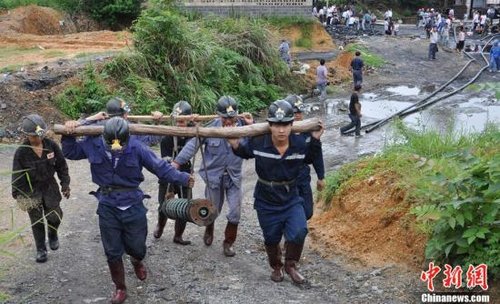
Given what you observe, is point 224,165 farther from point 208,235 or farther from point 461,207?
point 461,207

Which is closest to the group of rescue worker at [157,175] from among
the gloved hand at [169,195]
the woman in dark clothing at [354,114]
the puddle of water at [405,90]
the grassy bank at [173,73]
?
the gloved hand at [169,195]

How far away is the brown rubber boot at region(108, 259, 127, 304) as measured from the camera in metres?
5.30

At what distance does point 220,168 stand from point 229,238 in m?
0.80

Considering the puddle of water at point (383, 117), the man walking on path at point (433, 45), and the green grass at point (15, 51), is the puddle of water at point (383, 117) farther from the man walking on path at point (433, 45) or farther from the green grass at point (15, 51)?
the green grass at point (15, 51)

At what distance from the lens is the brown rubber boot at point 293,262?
224 inches

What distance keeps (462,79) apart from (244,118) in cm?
1844

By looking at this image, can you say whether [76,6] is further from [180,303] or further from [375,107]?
[180,303]

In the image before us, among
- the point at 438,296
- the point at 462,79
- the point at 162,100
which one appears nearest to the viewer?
the point at 438,296

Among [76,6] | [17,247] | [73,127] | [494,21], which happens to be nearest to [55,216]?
[17,247]

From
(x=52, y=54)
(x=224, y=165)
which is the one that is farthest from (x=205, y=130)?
(x=52, y=54)

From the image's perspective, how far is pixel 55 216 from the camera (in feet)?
20.4

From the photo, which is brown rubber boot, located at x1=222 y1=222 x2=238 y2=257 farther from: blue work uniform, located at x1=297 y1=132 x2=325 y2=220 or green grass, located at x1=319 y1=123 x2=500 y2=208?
green grass, located at x1=319 y1=123 x2=500 y2=208

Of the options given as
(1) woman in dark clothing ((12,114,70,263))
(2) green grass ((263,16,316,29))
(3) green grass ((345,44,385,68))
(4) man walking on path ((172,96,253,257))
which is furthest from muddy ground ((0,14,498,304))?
(2) green grass ((263,16,316,29))

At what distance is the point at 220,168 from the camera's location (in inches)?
253
